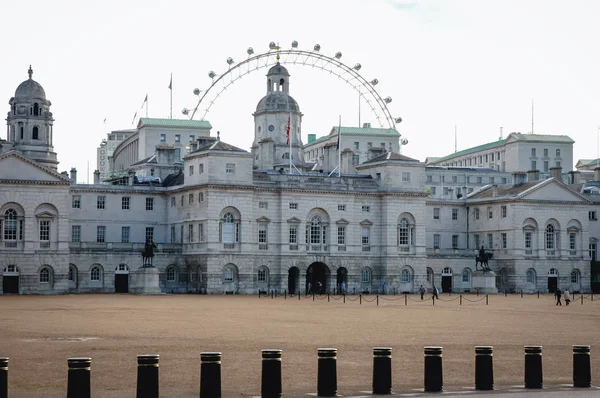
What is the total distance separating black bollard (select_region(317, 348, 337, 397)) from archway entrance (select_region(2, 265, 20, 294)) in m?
81.0

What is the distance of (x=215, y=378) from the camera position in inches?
1006

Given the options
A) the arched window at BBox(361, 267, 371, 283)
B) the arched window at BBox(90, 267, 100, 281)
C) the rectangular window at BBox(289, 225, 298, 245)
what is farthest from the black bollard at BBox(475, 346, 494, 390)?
the arched window at BBox(361, 267, 371, 283)

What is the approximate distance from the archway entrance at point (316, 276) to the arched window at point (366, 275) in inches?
160

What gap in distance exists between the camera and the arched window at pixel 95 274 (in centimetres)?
10913

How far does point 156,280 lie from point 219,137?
17302mm

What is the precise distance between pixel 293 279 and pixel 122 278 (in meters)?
17.8

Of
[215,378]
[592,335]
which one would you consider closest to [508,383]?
[215,378]

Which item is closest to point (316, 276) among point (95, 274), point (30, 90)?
point (95, 274)

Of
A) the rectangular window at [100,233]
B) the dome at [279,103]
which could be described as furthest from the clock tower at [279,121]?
the rectangular window at [100,233]

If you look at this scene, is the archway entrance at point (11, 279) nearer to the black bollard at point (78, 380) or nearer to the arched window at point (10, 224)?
the arched window at point (10, 224)

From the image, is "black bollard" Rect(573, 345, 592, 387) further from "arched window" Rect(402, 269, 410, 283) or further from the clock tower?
the clock tower

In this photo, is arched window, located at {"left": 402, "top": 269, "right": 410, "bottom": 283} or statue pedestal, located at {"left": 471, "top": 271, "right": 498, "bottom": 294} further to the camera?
statue pedestal, located at {"left": 471, "top": 271, "right": 498, "bottom": 294}

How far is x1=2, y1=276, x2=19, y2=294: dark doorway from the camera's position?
102938mm

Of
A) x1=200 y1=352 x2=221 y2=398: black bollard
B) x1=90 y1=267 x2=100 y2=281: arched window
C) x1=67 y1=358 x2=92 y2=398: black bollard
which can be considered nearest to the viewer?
x1=67 y1=358 x2=92 y2=398: black bollard
